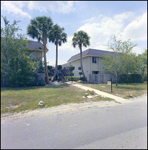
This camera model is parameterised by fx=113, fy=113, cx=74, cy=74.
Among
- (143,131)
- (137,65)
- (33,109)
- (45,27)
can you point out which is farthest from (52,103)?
(137,65)

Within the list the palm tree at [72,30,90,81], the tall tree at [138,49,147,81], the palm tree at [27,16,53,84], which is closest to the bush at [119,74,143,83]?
the tall tree at [138,49,147,81]

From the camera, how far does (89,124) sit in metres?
3.73

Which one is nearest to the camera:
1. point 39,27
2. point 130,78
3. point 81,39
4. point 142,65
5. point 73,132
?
point 73,132

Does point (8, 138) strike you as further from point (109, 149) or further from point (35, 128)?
point (109, 149)

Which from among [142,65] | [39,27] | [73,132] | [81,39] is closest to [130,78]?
[142,65]

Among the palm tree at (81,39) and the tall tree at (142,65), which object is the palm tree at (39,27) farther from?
the tall tree at (142,65)

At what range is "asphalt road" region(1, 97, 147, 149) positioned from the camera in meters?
2.66

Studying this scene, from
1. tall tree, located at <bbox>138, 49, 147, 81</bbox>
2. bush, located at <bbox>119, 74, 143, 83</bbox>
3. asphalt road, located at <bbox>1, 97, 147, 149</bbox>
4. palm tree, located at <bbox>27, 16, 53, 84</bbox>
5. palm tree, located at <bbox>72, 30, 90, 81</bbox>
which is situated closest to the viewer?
asphalt road, located at <bbox>1, 97, 147, 149</bbox>

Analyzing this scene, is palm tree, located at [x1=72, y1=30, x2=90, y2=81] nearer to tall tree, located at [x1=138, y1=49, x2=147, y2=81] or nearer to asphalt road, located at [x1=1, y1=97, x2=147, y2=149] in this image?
tall tree, located at [x1=138, y1=49, x2=147, y2=81]

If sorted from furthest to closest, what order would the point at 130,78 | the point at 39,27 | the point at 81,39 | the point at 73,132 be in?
1. the point at 130,78
2. the point at 81,39
3. the point at 39,27
4. the point at 73,132

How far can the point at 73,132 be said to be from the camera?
3.21 metres

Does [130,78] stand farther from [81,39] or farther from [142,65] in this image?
[81,39]

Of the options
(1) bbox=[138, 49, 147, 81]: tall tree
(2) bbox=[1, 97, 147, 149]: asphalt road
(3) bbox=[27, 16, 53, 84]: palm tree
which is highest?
(3) bbox=[27, 16, 53, 84]: palm tree

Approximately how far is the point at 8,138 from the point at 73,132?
64.2 inches
